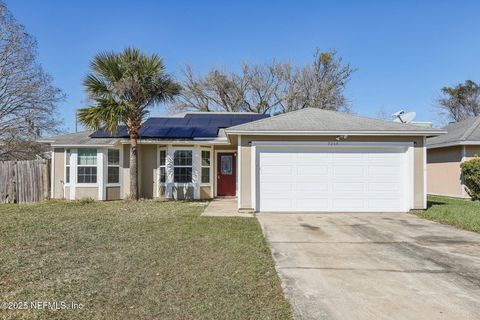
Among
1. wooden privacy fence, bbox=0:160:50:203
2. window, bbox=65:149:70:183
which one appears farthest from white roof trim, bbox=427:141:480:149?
wooden privacy fence, bbox=0:160:50:203

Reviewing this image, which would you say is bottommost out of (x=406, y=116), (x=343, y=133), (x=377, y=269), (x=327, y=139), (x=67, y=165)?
(x=377, y=269)

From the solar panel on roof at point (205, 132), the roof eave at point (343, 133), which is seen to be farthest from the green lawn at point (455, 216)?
the solar panel on roof at point (205, 132)

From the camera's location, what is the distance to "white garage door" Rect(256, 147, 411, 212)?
10609 mm

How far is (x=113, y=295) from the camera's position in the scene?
3.89 m

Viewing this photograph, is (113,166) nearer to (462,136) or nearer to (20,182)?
(20,182)

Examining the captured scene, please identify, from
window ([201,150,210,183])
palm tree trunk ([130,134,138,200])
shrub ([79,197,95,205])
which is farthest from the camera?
window ([201,150,210,183])

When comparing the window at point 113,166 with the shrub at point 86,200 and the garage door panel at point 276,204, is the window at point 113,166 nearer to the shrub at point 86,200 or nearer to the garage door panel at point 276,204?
the shrub at point 86,200

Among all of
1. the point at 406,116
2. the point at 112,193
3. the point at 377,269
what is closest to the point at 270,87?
the point at 406,116

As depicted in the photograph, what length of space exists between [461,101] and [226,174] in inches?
1316

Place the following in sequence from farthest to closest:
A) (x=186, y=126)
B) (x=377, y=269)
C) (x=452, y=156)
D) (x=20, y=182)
→ 1. (x=186, y=126)
2. (x=452, y=156)
3. (x=20, y=182)
4. (x=377, y=269)

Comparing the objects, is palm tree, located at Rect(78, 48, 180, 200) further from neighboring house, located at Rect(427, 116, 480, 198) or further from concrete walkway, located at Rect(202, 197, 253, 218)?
neighboring house, located at Rect(427, 116, 480, 198)

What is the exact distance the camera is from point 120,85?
1172 cm

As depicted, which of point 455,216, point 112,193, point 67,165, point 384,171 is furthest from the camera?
point 112,193

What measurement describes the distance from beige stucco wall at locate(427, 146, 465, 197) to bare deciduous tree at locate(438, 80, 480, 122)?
2333 centimetres
